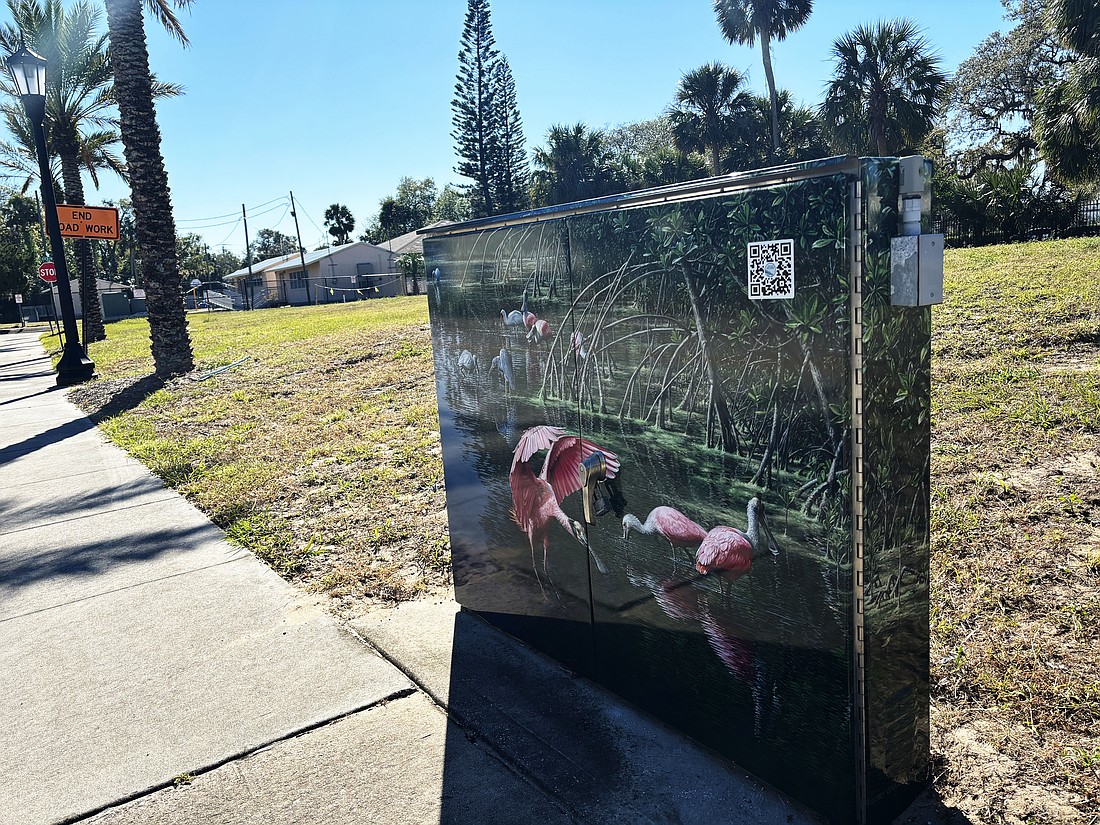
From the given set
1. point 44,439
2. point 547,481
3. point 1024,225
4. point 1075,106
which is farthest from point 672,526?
point 1024,225

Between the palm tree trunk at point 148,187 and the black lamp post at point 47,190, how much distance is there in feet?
4.02

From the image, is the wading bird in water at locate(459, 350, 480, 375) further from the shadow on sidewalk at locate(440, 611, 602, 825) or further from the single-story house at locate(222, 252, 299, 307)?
the single-story house at locate(222, 252, 299, 307)

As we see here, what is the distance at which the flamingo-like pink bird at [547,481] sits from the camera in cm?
330

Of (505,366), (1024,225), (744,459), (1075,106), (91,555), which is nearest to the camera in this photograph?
(744,459)

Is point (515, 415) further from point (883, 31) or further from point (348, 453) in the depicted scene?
point (883, 31)

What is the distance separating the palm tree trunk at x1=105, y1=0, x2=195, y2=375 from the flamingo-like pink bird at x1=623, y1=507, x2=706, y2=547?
42.2 ft

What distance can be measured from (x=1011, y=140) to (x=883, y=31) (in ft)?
47.9

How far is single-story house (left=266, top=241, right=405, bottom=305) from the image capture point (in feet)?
187

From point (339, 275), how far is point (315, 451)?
186 feet

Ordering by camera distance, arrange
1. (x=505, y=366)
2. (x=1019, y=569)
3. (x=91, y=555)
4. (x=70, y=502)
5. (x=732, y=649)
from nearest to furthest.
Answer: (x=732, y=649) < (x=505, y=366) < (x=1019, y=569) < (x=91, y=555) < (x=70, y=502)

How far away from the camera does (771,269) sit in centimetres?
235

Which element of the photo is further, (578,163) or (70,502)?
(578,163)

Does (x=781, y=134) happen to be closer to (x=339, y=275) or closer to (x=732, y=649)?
(x=339, y=275)

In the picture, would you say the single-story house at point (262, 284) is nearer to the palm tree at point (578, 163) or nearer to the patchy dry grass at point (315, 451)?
the palm tree at point (578, 163)
